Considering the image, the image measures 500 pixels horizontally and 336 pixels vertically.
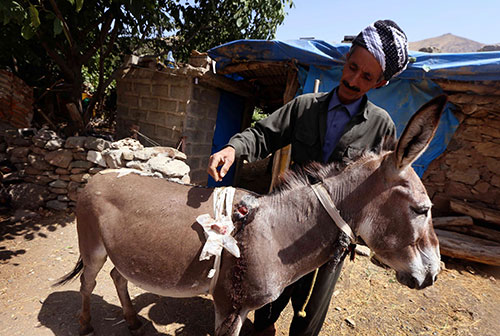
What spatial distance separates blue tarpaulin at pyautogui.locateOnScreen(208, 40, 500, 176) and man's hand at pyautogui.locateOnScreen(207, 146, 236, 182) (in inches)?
154

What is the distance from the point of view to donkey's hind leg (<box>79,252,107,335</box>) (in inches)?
86.4

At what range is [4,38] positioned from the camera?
4.95 m

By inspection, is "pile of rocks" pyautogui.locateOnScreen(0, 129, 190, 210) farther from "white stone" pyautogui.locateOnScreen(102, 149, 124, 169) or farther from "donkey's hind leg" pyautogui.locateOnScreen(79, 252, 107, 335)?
"donkey's hind leg" pyautogui.locateOnScreen(79, 252, 107, 335)

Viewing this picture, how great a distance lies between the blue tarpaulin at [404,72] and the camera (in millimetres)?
4078

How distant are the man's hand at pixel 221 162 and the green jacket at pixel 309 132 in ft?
0.24

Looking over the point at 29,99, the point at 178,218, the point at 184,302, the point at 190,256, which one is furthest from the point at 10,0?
the point at 29,99

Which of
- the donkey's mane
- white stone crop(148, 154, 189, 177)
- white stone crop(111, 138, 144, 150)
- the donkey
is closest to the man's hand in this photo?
the donkey

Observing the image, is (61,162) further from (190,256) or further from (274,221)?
(274,221)

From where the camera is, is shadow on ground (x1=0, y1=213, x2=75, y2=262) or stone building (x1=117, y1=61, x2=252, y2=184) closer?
shadow on ground (x1=0, y1=213, x2=75, y2=262)

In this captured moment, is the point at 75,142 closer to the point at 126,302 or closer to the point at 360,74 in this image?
the point at 126,302

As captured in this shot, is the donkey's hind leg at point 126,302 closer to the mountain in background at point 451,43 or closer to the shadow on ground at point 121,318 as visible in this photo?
the shadow on ground at point 121,318

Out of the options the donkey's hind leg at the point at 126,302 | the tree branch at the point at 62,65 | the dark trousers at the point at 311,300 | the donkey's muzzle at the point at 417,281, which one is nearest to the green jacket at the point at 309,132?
the donkey's muzzle at the point at 417,281

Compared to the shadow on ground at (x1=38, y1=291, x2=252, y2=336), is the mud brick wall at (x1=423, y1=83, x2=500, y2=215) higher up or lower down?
higher up

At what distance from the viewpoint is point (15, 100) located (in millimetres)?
6789
